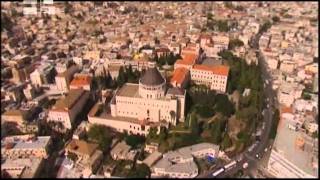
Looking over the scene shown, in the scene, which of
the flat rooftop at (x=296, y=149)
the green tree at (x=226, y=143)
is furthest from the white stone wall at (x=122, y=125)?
the flat rooftop at (x=296, y=149)

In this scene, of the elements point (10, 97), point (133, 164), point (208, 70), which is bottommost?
point (133, 164)

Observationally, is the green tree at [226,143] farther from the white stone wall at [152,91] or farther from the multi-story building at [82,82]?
the multi-story building at [82,82]

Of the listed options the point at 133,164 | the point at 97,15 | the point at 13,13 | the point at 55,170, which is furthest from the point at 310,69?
the point at 13,13

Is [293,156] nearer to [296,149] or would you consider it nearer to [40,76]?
[296,149]

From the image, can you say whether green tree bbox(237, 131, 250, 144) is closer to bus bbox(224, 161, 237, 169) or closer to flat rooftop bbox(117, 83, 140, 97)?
bus bbox(224, 161, 237, 169)

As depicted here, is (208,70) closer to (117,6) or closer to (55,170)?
(55,170)

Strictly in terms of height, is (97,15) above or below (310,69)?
above
